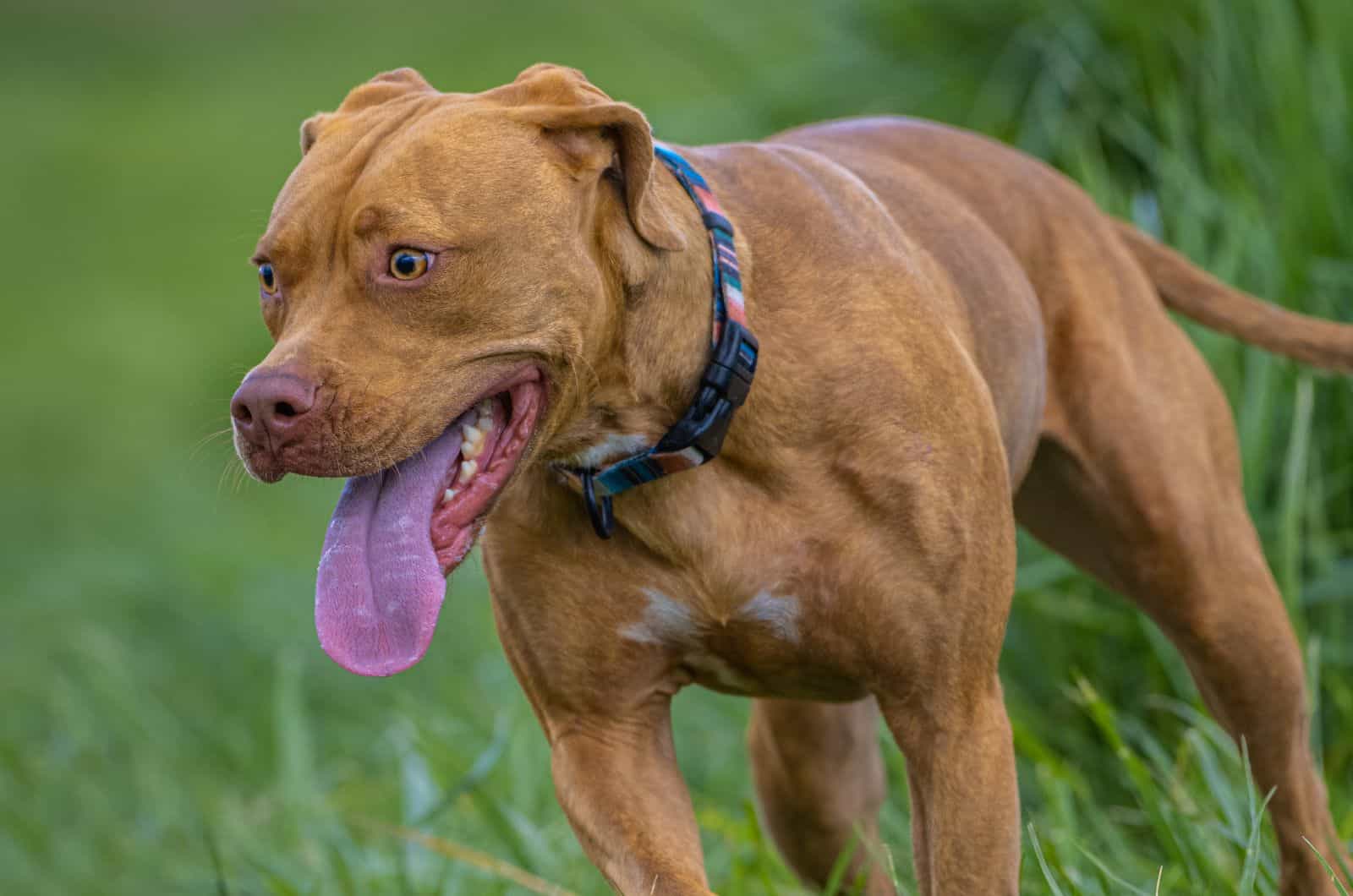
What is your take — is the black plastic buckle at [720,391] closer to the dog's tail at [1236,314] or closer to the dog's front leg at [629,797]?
the dog's front leg at [629,797]

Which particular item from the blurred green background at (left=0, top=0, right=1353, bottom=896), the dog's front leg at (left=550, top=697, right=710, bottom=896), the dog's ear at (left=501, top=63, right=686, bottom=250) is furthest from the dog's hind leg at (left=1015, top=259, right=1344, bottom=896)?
the dog's ear at (left=501, top=63, right=686, bottom=250)

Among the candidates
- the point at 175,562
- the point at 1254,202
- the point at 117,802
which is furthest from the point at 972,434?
the point at 175,562

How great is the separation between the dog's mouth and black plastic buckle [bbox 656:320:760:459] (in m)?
0.30

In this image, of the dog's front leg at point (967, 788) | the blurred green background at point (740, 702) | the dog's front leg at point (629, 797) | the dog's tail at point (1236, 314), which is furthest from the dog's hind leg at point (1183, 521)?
the dog's front leg at point (629, 797)

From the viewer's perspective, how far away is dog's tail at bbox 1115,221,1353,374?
5016mm

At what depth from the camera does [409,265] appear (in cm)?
341

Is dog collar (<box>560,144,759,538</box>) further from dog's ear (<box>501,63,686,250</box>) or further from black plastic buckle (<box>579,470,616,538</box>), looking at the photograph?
dog's ear (<box>501,63,686,250</box>)

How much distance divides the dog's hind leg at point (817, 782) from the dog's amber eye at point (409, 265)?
6.36 feet

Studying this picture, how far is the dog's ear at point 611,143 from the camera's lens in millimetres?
3531

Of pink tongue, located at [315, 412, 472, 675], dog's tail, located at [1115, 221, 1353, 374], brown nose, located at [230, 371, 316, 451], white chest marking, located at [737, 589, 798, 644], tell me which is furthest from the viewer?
dog's tail, located at [1115, 221, 1353, 374]

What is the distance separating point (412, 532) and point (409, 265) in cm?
43

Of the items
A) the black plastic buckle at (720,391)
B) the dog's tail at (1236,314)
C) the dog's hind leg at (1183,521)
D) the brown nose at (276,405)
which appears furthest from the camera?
the dog's tail at (1236,314)

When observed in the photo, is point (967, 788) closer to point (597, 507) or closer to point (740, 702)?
point (597, 507)

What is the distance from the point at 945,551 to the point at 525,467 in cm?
77
